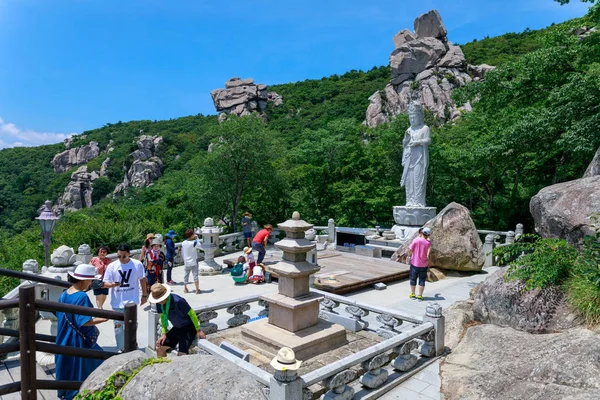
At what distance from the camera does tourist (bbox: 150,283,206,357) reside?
501cm

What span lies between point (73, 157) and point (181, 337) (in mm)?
83734

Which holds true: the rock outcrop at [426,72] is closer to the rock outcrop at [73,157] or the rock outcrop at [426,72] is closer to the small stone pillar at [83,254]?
the small stone pillar at [83,254]

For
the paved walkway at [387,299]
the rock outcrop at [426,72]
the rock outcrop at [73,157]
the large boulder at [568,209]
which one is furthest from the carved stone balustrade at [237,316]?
the rock outcrop at [73,157]

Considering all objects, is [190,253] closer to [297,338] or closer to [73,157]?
[297,338]

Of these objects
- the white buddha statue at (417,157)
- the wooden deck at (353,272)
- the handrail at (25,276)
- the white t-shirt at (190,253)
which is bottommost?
the wooden deck at (353,272)

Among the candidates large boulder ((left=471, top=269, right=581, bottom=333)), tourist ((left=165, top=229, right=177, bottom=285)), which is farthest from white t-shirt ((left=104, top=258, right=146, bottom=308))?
large boulder ((left=471, top=269, right=581, bottom=333))

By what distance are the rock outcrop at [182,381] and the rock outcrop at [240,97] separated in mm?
67623

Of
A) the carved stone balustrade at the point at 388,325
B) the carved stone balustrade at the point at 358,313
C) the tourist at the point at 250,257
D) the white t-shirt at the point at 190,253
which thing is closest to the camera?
the carved stone balustrade at the point at 388,325

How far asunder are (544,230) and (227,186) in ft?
46.2

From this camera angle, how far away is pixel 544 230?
7.25 metres

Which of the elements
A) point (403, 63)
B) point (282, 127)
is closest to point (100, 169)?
point (282, 127)

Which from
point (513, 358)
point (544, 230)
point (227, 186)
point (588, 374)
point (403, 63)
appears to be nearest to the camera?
point (588, 374)

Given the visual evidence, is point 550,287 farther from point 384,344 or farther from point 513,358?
point 384,344

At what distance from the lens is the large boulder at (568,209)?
21.0 ft
